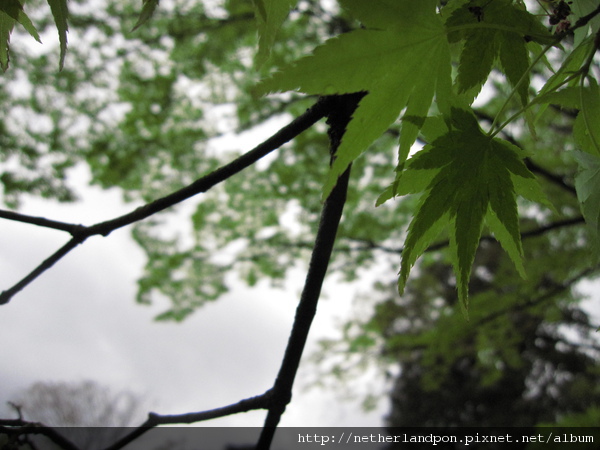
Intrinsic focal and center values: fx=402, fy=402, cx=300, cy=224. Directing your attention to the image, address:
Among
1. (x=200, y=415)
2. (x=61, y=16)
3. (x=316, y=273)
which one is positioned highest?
(x=61, y=16)

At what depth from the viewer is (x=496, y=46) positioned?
1.88ft

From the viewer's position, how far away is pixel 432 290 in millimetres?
10047

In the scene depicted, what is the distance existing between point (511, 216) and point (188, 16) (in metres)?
4.48

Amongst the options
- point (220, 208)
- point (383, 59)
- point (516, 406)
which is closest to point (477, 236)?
point (383, 59)

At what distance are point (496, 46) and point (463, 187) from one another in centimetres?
21

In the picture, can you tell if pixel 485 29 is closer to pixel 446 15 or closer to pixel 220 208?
pixel 446 15

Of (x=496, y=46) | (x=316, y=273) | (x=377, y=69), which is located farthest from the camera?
(x=316, y=273)

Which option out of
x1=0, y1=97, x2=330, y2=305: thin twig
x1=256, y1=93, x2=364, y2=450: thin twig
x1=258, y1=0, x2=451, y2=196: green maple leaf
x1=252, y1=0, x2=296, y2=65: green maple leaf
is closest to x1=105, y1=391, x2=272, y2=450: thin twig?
x1=256, y1=93, x2=364, y2=450: thin twig

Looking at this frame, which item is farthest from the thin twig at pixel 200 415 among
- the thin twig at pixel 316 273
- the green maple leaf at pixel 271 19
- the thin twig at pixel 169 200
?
the green maple leaf at pixel 271 19

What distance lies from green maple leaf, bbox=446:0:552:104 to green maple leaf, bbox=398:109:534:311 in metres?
0.08

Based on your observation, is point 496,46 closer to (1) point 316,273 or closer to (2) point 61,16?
(1) point 316,273

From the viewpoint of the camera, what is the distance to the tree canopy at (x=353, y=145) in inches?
19.2

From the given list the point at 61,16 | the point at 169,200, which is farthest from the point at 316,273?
the point at 61,16

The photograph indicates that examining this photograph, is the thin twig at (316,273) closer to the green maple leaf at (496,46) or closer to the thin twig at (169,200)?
the thin twig at (169,200)
